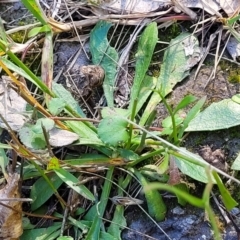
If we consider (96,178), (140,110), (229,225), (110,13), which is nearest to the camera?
(229,225)

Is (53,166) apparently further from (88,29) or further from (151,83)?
(88,29)

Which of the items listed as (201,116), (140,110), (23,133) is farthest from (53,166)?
(201,116)

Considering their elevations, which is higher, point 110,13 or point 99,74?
point 110,13

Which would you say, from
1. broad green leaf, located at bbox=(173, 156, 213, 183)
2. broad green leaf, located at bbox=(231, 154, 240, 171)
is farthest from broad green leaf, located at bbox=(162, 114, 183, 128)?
broad green leaf, located at bbox=(231, 154, 240, 171)

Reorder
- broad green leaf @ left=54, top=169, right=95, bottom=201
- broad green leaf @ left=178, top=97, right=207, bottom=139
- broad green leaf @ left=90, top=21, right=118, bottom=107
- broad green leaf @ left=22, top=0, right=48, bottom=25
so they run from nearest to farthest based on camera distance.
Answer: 1. broad green leaf @ left=178, top=97, right=207, bottom=139
2. broad green leaf @ left=54, top=169, right=95, bottom=201
3. broad green leaf @ left=22, top=0, right=48, bottom=25
4. broad green leaf @ left=90, top=21, right=118, bottom=107

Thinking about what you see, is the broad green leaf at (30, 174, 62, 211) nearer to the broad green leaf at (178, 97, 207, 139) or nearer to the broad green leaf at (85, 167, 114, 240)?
the broad green leaf at (85, 167, 114, 240)

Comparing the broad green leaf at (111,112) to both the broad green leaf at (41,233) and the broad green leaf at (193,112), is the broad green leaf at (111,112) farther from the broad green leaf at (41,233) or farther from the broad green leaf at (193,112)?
the broad green leaf at (41,233)

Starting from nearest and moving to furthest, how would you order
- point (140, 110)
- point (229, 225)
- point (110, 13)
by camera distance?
point (229, 225), point (140, 110), point (110, 13)
